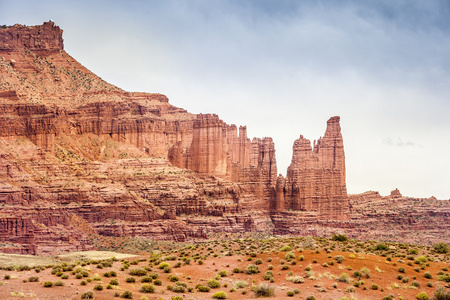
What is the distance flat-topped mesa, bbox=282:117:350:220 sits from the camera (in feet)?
424

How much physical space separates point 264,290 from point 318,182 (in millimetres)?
86645

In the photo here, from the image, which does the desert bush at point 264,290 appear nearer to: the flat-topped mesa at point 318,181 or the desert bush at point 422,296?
the desert bush at point 422,296

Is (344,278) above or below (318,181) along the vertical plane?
below

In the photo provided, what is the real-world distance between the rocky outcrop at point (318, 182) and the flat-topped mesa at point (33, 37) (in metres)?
56.9

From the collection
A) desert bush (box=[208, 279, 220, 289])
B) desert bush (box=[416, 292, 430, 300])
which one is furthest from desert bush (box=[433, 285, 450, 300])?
desert bush (box=[208, 279, 220, 289])

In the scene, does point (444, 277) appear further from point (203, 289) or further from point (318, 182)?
point (318, 182)

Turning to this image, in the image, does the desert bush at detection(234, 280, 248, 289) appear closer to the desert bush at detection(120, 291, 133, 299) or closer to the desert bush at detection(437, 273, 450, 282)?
the desert bush at detection(120, 291, 133, 299)

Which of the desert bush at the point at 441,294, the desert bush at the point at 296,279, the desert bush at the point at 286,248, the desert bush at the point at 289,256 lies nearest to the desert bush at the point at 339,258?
the desert bush at the point at 289,256

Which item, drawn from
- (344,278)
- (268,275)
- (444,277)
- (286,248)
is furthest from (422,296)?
(286,248)

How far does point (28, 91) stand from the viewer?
130 metres

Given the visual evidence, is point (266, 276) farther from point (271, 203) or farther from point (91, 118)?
point (91, 118)

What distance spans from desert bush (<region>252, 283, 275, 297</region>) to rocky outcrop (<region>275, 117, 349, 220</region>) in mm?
84365

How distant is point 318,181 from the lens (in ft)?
426

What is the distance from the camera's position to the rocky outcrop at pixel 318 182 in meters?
129
